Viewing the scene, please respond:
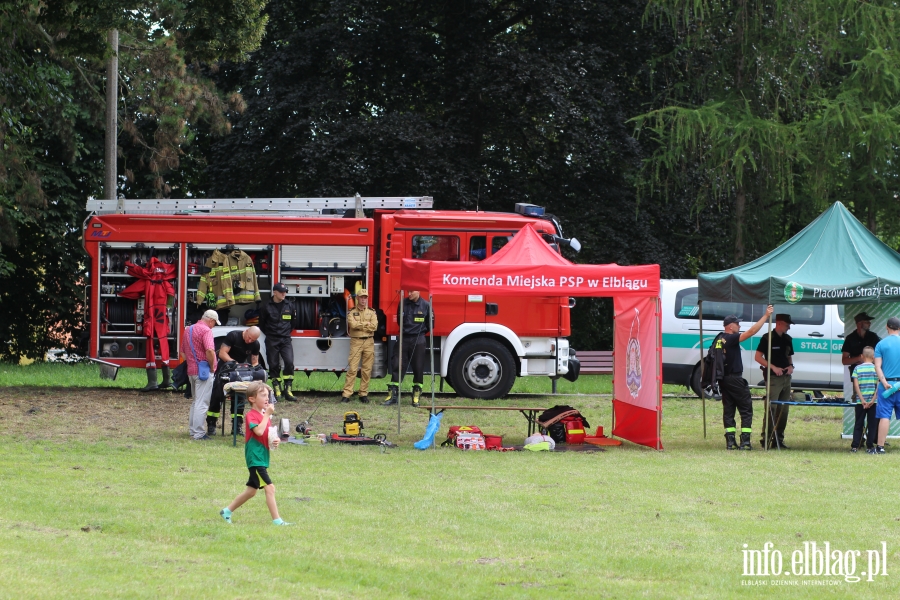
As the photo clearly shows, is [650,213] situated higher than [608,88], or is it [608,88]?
[608,88]

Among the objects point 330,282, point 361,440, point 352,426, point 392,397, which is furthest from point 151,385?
point 361,440

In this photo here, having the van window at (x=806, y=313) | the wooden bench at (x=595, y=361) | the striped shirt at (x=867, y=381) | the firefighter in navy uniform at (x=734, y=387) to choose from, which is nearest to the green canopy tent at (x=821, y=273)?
the firefighter in navy uniform at (x=734, y=387)

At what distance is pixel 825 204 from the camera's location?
27625 mm

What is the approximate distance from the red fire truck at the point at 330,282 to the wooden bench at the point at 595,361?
6.28m

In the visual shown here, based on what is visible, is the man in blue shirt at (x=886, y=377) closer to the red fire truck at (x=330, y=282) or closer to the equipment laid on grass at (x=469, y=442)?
the equipment laid on grass at (x=469, y=442)

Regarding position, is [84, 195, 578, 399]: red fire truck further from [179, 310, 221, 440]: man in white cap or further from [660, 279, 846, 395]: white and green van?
[179, 310, 221, 440]: man in white cap

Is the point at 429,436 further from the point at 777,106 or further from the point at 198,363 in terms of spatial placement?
the point at 777,106

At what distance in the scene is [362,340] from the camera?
61.7 ft

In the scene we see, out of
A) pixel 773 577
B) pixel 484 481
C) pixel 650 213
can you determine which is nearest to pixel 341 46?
pixel 650 213

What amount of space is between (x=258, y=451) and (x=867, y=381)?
8.77 meters

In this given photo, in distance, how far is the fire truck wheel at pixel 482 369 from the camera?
19250 millimetres

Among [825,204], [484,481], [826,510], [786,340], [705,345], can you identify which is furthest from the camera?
[825,204]

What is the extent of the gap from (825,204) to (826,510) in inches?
752

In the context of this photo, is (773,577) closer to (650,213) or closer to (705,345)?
(705,345)
